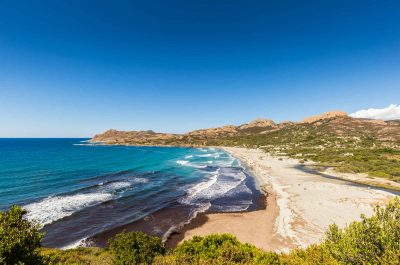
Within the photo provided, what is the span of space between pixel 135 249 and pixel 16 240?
6.97m

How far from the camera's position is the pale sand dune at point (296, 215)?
21828mm

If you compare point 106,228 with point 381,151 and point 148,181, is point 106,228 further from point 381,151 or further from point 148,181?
point 381,151

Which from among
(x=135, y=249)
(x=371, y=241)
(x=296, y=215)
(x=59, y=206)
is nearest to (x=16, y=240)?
(x=135, y=249)

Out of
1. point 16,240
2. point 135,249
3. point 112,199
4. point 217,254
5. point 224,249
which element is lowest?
point 112,199

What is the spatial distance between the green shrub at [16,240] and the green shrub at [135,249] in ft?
16.2

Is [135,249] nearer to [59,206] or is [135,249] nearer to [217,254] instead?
[217,254]

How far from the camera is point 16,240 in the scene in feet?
27.0

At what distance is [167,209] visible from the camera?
31.3 metres

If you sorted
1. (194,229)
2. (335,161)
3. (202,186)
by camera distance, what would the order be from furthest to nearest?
(335,161)
(202,186)
(194,229)

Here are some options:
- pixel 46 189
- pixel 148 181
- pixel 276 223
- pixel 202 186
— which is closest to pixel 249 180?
pixel 202 186

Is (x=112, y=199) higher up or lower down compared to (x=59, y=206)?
lower down

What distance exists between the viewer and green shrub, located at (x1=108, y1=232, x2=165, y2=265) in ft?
42.9

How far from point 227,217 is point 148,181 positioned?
25.3 meters

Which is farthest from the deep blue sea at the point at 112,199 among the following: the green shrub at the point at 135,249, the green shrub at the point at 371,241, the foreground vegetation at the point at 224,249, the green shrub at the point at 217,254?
the green shrub at the point at 371,241
